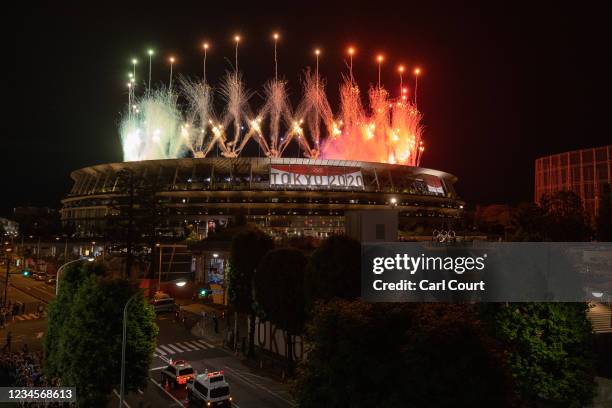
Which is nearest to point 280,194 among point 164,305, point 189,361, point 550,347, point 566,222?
point 164,305

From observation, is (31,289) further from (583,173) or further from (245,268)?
(583,173)

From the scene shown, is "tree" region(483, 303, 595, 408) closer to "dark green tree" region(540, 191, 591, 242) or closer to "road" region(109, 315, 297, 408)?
"road" region(109, 315, 297, 408)

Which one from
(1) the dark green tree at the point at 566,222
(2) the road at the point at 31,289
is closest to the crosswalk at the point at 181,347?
(2) the road at the point at 31,289

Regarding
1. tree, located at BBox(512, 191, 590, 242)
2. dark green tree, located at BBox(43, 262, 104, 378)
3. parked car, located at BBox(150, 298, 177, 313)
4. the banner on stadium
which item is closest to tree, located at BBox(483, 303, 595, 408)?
dark green tree, located at BBox(43, 262, 104, 378)

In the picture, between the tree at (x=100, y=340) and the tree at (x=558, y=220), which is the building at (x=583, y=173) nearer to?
the tree at (x=558, y=220)

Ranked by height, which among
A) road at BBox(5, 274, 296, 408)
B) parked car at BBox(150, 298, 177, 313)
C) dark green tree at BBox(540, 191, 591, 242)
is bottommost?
road at BBox(5, 274, 296, 408)
